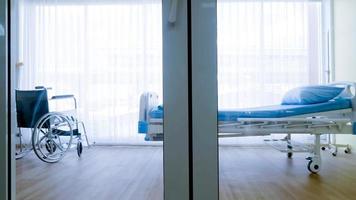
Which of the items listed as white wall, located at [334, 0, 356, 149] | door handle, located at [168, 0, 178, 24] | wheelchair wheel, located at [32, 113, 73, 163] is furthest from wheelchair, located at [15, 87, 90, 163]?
white wall, located at [334, 0, 356, 149]

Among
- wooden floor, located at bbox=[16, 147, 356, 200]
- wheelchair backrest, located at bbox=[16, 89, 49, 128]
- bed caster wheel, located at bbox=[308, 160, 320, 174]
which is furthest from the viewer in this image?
wheelchair backrest, located at bbox=[16, 89, 49, 128]

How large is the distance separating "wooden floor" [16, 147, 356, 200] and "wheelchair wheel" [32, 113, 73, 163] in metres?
0.10

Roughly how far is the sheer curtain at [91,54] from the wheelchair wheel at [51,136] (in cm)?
29

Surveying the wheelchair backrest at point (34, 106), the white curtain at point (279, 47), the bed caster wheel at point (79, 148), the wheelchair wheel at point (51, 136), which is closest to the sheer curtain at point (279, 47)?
the white curtain at point (279, 47)

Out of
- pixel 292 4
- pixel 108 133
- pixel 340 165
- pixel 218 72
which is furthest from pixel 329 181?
pixel 108 133

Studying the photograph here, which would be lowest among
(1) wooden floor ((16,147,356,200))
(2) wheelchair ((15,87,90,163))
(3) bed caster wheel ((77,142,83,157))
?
(1) wooden floor ((16,147,356,200))

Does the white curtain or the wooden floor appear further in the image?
the white curtain

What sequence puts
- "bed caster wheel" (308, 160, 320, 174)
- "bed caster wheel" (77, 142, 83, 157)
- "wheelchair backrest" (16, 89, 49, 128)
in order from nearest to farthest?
"bed caster wheel" (308, 160, 320, 174) → "wheelchair backrest" (16, 89, 49, 128) → "bed caster wheel" (77, 142, 83, 157)

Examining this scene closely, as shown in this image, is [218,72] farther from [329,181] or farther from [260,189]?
[329,181]

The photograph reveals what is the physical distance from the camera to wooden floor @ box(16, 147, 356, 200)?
6.49ft

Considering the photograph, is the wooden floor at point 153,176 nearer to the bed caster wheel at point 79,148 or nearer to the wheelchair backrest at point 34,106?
the bed caster wheel at point 79,148

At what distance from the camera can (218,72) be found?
127 centimetres

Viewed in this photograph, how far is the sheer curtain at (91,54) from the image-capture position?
3.39 m

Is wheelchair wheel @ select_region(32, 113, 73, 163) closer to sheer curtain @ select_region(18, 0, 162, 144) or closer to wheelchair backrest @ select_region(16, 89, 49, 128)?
wheelchair backrest @ select_region(16, 89, 49, 128)
